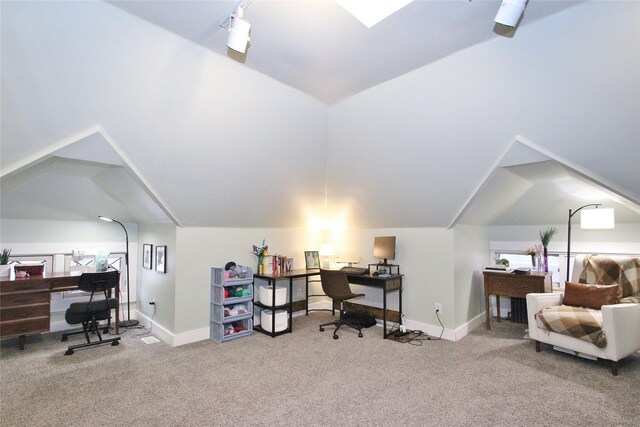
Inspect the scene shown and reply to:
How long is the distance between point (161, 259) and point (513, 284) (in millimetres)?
4397

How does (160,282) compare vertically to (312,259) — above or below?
below

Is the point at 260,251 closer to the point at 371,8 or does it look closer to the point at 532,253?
the point at 371,8

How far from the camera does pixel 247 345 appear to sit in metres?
3.70

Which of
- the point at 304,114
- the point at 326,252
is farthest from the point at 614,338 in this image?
the point at 304,114

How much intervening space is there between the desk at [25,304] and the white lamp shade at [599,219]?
234 inches

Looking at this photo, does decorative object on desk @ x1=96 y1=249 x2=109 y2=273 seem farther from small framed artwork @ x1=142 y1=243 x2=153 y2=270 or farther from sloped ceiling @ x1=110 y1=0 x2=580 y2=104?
sloped ceiling @ x1=110 y1=0 x2=580 y2=104

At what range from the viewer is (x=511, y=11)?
6.00 feet

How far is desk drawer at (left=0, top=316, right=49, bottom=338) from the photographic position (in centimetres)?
339

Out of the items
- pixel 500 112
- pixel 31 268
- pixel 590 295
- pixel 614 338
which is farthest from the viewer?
pixel 31 268

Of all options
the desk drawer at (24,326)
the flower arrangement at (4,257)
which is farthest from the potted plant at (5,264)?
the desk drawer at (24,326)

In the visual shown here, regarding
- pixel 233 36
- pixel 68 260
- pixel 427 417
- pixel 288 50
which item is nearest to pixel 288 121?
pixel 288 50

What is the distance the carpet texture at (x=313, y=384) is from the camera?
230cm

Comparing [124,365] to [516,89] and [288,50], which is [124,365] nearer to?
[288,50]

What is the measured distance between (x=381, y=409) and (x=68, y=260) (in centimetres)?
425
